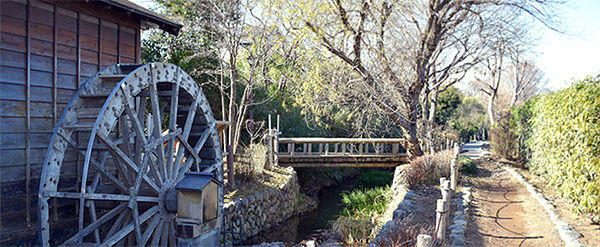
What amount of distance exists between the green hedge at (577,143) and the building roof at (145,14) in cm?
633

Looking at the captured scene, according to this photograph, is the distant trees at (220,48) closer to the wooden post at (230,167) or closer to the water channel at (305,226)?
the wooden post at (230,167)

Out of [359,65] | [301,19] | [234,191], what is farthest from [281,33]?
[234,191]

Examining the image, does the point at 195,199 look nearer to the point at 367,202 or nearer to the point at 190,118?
the point at 190,118

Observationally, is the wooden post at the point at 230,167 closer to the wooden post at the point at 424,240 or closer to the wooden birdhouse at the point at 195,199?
the wooden birdhouse at the point at 195,199

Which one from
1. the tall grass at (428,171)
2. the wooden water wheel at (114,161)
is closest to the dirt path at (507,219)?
the tall grass at (428,171)

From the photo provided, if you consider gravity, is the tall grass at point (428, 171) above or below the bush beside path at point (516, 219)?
above

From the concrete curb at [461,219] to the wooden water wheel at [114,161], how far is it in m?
3.77

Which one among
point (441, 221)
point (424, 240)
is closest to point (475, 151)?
point (441, 221)

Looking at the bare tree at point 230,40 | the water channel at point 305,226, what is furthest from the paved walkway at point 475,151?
the bare tree at point 230,40

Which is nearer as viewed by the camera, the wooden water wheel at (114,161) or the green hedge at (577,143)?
the wooden water wheel at (114,161)

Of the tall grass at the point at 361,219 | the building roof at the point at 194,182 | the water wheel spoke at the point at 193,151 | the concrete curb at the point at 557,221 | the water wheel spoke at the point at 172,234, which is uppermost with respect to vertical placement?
the water wheel spoke at the point at 193,151

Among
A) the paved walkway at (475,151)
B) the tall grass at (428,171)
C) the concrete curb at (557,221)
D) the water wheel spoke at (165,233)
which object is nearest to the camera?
the concrete curb at (557,221)

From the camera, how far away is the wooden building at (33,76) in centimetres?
418

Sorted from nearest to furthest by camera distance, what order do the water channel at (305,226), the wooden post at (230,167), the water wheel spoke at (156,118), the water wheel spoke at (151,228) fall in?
the water wheel spoke at (151,228)
the water wheel spoke at (156,118)
the wooden post at (230,167)
the water channel at (305,226)
